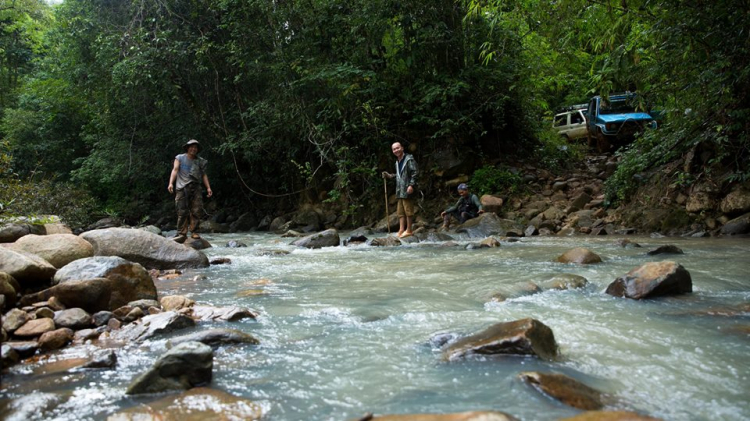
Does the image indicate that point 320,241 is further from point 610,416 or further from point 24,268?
point 610,416

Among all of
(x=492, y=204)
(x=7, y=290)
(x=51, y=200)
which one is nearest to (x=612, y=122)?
(x=492, y=204)

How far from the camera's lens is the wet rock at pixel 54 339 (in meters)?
3.39

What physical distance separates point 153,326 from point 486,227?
25.9 feet

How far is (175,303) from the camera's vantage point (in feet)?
14.7

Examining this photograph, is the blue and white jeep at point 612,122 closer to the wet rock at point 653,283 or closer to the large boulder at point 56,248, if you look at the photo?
the wet rock at point 653,283

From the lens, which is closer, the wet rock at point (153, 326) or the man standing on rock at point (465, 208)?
the wet rock at point (153, 326)

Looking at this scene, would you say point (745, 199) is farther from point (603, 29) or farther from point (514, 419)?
point (514, 419)

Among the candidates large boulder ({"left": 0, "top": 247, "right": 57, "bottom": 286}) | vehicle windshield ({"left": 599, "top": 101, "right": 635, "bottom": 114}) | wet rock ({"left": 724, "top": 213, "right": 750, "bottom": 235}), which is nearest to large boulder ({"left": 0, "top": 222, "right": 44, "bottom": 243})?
large boulder ({"left": 0, "top": 247, "right": 57, "bottom": 286})

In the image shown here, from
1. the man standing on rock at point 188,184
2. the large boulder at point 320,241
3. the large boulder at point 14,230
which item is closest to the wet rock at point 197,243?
the man standing on rock at point 188,184

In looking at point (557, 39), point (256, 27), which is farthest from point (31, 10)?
point (557, 39)

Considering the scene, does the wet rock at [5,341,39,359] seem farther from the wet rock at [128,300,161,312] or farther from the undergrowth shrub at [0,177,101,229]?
the undergrowth shrub at [0,177,101,229]

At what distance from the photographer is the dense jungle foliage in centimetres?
963

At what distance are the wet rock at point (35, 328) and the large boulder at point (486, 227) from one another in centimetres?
805

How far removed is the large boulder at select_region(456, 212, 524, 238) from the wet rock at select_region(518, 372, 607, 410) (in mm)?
7976
